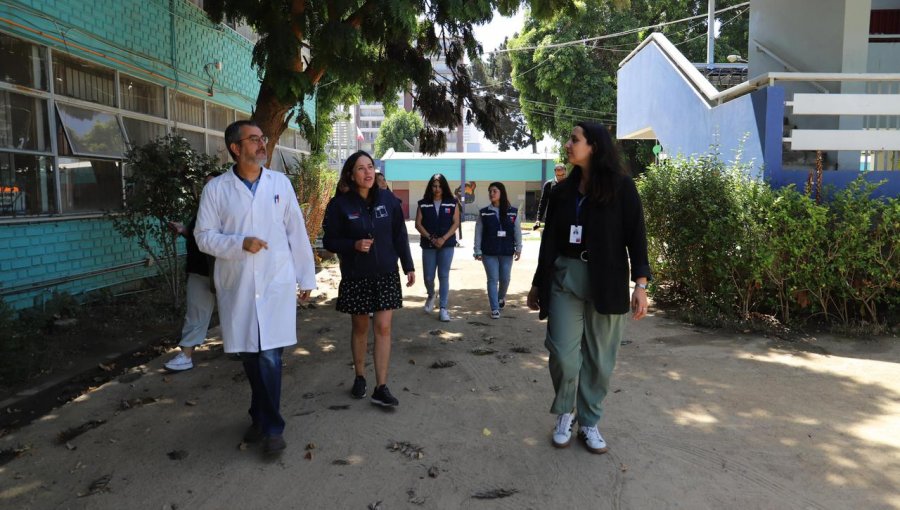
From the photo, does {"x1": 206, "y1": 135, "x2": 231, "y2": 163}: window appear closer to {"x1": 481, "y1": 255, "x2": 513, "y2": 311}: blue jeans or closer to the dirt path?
{"x1": 481, "y1": 255, "x2": 513, "y2": 311}: blue jeans

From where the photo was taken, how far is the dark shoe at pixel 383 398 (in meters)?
4.77

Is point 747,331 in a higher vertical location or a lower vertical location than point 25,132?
lower

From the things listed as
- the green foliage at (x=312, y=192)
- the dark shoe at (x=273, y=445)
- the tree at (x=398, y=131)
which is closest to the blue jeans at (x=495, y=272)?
the dark shoe at (x=273, y=445)

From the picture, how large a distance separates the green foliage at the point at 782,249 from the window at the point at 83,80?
24.0ft

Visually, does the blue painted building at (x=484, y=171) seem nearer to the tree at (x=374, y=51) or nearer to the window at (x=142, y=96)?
the tree at (x=374, y=51)

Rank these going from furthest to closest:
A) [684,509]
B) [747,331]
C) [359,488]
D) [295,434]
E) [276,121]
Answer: [276,121]
[747,331]
[295,434]
[359,488]
[684,509]

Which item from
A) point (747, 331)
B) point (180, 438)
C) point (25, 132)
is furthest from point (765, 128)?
point (25, 132)

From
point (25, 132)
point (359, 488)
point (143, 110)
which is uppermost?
point (143, 110)

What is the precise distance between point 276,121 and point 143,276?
116 inches

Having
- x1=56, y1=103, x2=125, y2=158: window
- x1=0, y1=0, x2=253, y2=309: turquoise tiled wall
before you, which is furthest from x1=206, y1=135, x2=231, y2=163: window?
x1=56, y1=103, x2=125, y2=158: window

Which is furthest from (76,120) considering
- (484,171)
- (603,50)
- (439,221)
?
(484,171)

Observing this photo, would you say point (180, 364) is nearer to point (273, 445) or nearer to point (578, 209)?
point (273, 445)

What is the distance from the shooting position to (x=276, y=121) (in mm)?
8438

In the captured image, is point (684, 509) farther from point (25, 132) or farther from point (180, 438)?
point (25, 132)
